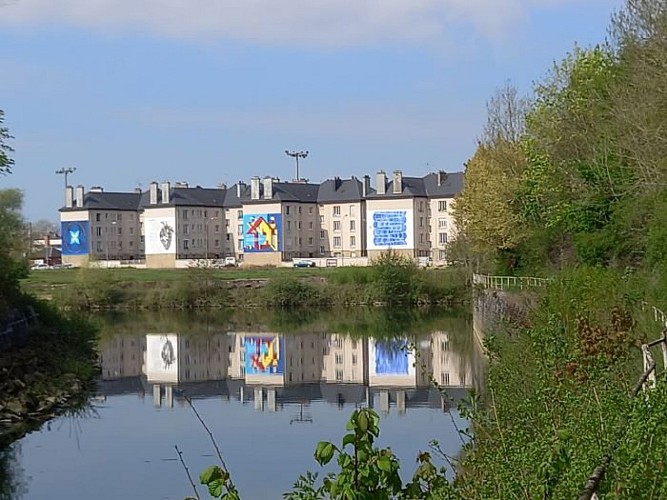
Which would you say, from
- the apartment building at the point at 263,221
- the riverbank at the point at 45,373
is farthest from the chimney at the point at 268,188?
the riverbank at the point at 45,373

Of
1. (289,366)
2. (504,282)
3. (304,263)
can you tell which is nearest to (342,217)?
(304,263)

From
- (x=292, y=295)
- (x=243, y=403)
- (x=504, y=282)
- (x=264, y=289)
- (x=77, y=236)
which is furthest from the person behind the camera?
(x=77, y=236)

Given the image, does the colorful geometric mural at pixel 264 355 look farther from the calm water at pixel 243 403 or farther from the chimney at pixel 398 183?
the chimney at pixel 398 183

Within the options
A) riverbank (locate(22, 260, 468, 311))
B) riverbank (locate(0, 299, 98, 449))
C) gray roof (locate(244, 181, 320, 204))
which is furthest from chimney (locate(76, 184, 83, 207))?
riverbank (locate(0, 299, 98, 449))

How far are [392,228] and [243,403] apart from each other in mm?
58325

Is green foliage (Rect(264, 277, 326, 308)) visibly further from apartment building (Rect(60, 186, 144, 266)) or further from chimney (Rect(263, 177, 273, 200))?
apartment building (Rect(60, 186, 144, 266))

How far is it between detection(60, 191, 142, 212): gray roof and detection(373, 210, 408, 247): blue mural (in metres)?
23.4

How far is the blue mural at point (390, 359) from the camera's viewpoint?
3230 cm

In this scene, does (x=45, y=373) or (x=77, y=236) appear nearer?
(x=45, y=373)

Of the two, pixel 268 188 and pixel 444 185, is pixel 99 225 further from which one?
pixel 444 185

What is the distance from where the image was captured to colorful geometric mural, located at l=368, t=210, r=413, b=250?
274ft

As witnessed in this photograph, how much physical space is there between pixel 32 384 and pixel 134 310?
3544cm

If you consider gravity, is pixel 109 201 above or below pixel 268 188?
below

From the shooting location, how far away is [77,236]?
9275cm
